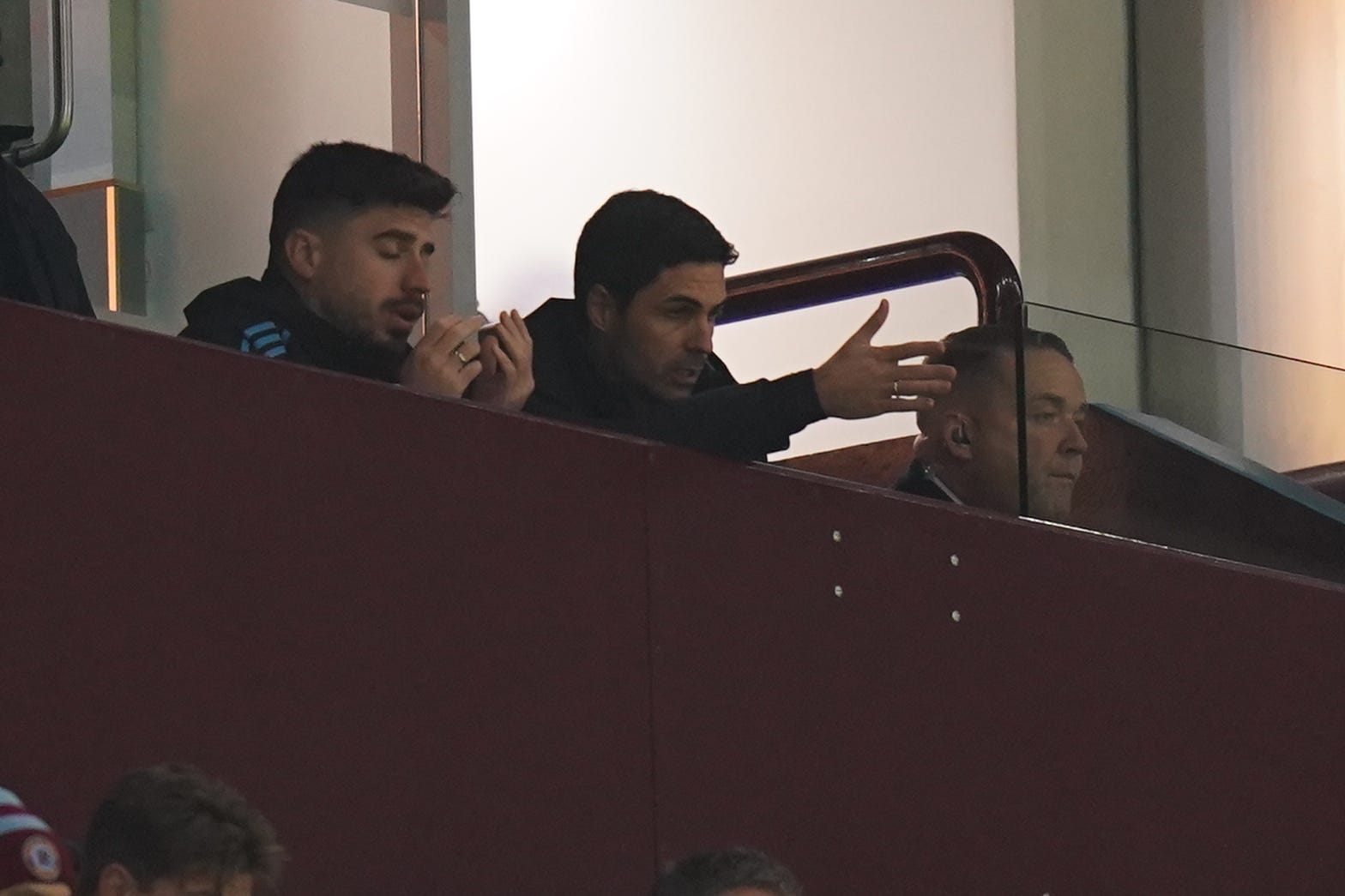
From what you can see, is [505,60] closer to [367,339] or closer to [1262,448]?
[1262,448]

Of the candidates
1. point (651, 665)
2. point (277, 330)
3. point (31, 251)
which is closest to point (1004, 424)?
point (651, 665)

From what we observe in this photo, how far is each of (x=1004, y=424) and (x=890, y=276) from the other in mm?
598

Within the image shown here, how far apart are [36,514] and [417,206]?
63 centimetres

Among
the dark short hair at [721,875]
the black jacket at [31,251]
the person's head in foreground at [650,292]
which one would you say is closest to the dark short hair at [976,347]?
the person's head in foreground at [650,292]

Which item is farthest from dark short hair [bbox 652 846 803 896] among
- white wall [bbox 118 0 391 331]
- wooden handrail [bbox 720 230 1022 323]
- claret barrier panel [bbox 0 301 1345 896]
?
white wall [bbox 118 0 391 331]

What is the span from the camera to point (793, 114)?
223 inches

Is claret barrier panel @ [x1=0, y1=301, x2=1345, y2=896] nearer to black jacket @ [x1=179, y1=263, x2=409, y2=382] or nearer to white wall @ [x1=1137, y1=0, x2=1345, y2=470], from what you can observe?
black jacket @ [x1=179, y1=263, x2=409, y2=382]

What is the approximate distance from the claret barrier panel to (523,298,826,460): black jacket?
0.03 m

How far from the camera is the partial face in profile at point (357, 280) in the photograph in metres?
2.53

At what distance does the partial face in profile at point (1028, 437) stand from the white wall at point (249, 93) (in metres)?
2.29

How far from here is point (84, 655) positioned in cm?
Result: 207

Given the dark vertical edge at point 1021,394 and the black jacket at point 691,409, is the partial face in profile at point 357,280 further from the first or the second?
the dark vertical edge at point 1021,394

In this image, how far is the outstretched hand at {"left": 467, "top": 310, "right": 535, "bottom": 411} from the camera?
2.51 m

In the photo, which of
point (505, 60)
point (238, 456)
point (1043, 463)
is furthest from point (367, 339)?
point (505, 60)
